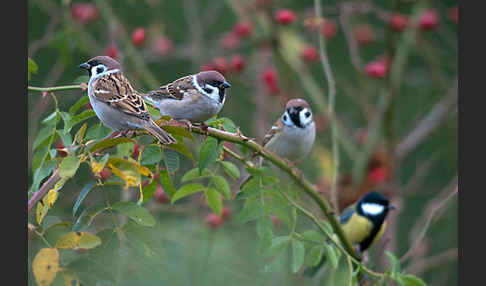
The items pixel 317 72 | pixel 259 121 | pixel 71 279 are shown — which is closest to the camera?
pixel 71 279

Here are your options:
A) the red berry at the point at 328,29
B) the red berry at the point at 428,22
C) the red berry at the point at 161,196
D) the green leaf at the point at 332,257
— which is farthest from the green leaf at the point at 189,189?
the red berry at the point at 328,29

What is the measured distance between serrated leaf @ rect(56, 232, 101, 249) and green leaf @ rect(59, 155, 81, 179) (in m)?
0.18

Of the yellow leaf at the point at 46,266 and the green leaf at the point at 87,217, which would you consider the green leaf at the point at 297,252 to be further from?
the yellow leaf at the point at 46,266

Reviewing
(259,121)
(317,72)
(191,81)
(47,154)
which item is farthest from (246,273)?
(317,72)

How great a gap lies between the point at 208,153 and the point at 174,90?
1.00m

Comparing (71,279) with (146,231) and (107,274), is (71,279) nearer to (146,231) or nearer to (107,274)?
(107,274)

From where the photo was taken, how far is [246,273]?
4.03 meters

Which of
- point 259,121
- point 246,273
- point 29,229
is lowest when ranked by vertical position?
point 246,273

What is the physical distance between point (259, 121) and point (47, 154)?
2811mm

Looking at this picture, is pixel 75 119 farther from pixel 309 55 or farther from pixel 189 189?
→ pixel 309 55

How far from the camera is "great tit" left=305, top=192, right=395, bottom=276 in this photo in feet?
15.0

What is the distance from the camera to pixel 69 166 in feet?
5.56

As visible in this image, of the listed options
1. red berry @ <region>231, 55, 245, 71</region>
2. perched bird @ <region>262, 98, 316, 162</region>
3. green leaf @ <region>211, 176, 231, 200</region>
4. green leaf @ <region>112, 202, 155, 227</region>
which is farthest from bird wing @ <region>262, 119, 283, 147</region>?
green leaf @ <region>112, 202, 155, 227</region>

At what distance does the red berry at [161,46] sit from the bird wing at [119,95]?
210 centimetres
